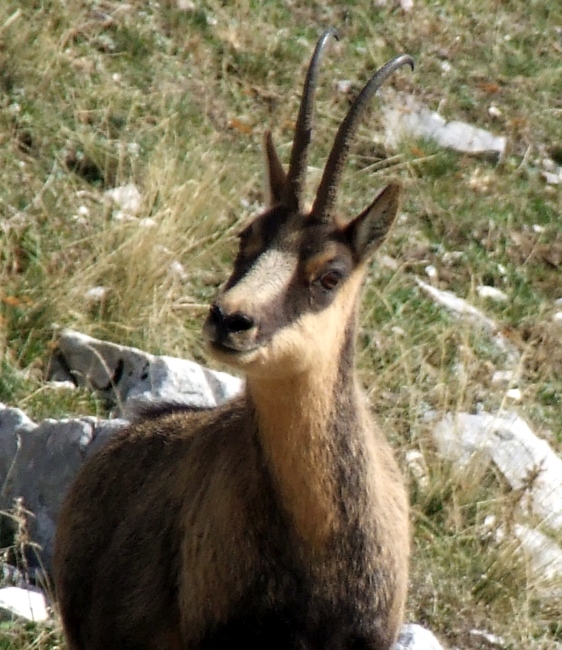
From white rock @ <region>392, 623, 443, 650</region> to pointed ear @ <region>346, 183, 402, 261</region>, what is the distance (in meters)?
1.65

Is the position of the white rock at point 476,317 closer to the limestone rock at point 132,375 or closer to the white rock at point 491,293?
the white rock at point 491,293

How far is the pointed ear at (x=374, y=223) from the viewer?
4785 millimetres

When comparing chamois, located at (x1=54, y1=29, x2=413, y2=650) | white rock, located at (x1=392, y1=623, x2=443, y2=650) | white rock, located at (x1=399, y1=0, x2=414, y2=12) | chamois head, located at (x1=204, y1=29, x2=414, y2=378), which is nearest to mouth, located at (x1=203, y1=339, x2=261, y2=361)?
chamois head, located at (x1=204, y1=29, x2=414, y2=378)

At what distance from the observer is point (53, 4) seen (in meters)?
9.91

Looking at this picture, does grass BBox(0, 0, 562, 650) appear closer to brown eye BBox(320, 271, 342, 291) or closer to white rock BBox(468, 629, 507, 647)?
white rock BBox(468, 629, 507, 647)

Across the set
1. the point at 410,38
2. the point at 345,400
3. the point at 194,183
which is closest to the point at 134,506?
the point at 345,400

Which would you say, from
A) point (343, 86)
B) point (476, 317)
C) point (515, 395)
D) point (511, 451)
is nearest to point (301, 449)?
point (511, 451)

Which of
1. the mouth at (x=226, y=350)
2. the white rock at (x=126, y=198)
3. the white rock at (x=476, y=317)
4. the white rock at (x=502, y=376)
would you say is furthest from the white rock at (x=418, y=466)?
the mouth at (x=226, y=350)

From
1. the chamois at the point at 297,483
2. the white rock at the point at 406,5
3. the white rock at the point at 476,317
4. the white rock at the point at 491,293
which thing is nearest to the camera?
the chamois at the point at 297,483

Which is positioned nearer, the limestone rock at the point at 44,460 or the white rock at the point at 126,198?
the limestone rock at the point at 44,460

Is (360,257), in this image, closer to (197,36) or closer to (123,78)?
(123,78)

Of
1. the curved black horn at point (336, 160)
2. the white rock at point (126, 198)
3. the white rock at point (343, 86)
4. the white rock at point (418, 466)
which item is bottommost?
the white rock at point (418, 466)

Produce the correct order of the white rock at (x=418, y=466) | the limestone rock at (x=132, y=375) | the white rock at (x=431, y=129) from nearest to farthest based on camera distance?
the limestone rock at (x=132, y=375)
the white rock at (x=418, y=466)
the white rock at (x=431, y=129)

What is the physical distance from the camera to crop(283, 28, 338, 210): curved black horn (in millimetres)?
4828
